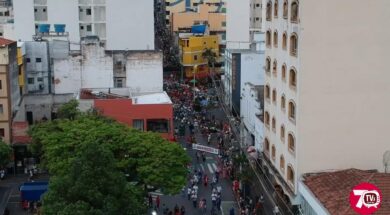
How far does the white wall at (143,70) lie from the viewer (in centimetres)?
6581

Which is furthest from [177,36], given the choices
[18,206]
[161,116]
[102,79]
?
[18,206]

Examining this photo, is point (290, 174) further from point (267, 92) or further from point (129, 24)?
point (129, 24)

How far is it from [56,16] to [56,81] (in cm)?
2116

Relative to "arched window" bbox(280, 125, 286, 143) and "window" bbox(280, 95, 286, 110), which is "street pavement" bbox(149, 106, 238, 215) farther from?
"window" bbox(280, 95, 286, 110)

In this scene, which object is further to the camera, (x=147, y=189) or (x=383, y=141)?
(x=147, y=189)

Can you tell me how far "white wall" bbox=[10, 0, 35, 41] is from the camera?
8419 centimetres

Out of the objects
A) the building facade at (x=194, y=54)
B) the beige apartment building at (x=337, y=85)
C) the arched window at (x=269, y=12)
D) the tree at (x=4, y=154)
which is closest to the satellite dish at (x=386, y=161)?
the beige apartment building at (x=337, y=85)

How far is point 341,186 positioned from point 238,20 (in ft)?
244

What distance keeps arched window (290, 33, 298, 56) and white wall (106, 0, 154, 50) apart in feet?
163

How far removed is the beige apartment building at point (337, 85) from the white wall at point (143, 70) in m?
27.6

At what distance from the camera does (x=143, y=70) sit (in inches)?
2596

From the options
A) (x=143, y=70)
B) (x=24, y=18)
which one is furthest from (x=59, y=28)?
(x=143, y=70)

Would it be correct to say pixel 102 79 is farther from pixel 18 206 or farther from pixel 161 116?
pixel 18 206

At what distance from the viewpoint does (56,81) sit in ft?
218
